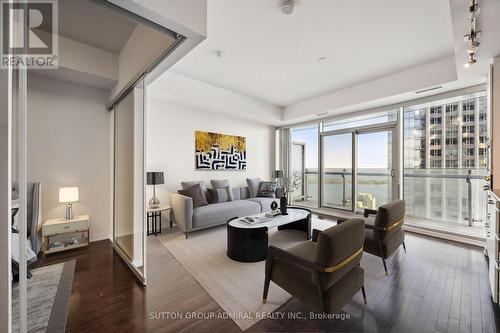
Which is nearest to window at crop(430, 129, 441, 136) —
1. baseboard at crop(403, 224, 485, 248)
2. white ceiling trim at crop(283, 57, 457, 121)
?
white ceiling trim at crop(283, 57, 457, 121)

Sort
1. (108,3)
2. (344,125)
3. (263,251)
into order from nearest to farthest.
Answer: (108,3), (263,251), (344,125)

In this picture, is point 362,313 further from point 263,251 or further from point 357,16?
point 357,16

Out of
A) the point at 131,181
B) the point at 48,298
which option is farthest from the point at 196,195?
the point at 48,298

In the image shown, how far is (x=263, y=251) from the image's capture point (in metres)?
2.83

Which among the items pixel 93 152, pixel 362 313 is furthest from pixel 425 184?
pixel 93 152

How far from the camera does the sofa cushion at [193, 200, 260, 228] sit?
372 centimetres

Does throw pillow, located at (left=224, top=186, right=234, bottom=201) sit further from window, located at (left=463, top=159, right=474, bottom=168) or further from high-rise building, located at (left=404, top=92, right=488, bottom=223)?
window, located at (left=463, top=159, right=474, bottom=168)

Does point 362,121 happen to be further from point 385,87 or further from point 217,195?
point 217,195

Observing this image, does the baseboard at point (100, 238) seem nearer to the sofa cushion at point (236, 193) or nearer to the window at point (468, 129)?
the sofa cushion at point (236, 193)

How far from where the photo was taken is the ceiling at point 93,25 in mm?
2199

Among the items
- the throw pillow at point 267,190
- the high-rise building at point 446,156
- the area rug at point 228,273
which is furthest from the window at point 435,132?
the throw pillow at point 267,190

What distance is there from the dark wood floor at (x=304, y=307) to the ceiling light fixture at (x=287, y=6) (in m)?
3.02

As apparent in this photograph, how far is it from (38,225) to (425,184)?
22.2 ft

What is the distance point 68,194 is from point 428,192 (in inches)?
254
